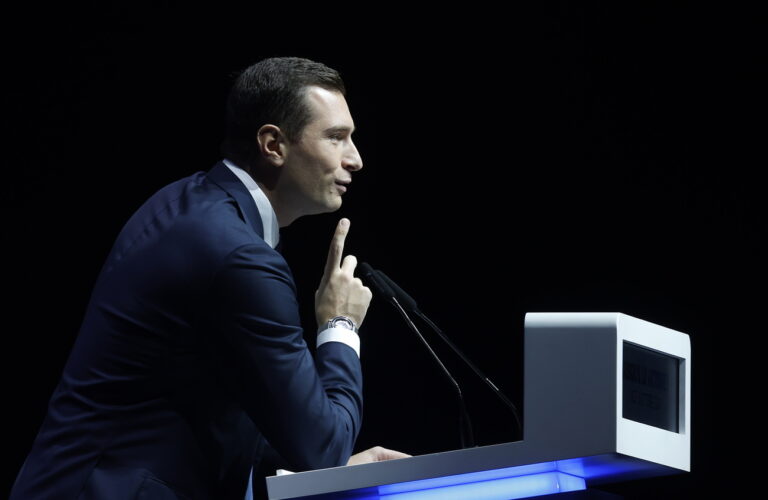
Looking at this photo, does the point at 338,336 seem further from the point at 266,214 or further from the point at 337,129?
the point at 337,129

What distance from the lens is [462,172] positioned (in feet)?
12.0

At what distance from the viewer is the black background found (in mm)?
3373

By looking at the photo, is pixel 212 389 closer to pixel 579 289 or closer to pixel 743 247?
pixel 579 289

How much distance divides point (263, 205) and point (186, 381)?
15.2 inches

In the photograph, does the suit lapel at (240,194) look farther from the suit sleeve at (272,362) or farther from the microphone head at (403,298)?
the microphone head at (403,298)

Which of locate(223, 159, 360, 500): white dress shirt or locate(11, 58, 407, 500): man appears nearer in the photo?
locate(11, 58, 407, 500): man

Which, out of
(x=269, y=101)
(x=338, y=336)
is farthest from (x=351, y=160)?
(x=338, y=336)

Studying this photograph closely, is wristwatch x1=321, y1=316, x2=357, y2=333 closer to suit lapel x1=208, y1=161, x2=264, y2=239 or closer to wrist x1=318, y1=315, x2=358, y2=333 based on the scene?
wrist x1=318, y1=315, x2=358, y2=333

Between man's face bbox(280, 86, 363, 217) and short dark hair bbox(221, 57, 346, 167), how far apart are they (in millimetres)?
18

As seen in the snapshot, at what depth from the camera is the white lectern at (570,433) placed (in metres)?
1.49

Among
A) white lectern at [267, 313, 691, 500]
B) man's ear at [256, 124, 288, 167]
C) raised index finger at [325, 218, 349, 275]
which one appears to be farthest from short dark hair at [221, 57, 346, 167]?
white lectern at [267, 313, 691, 500]

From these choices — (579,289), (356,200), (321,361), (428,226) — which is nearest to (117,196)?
(356,200)

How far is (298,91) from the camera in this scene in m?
2.13

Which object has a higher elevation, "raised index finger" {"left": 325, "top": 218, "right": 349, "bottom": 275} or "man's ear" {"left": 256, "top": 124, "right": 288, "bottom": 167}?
"man's ear" {"left": 256, "top": 124, "right": 288, "bottom": 167}
